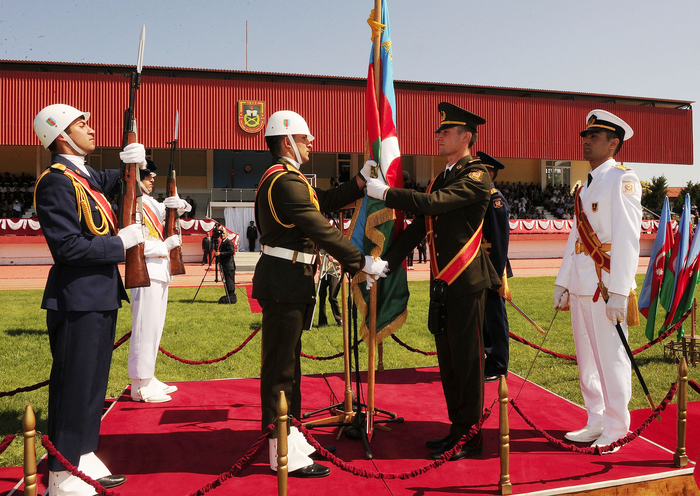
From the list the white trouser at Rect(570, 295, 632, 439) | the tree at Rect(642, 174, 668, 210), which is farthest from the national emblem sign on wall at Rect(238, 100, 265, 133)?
the tree at Rect(642, 174, 668, 210)

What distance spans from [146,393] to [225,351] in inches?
126

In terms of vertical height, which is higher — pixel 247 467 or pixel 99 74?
pixel 99 74

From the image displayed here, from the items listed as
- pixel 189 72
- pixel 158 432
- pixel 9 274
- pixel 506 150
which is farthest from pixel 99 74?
pixel 158 432

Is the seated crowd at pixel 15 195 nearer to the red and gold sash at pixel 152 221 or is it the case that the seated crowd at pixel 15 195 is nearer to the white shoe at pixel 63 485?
the red and gold sash at pixel 152 221

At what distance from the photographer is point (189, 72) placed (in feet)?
108

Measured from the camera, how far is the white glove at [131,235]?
3.70 meters

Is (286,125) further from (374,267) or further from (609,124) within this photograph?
(609,124)

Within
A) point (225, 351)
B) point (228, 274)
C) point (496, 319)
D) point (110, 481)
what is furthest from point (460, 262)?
point (228, 274)

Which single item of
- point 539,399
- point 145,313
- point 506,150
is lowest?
point 539,399

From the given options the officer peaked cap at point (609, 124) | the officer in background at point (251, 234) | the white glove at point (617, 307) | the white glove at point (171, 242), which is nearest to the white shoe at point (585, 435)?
the white glove at point (617, 307)

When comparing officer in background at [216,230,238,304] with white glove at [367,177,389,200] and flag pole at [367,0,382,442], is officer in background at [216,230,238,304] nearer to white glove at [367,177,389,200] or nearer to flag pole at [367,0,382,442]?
flag pole at [367,0,382,442]

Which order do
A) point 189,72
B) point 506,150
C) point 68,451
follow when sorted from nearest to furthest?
point 68,451, point 189,72, point 506,150

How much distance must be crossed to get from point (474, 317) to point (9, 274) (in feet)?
74.0

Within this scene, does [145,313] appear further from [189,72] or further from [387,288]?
[189,72]
